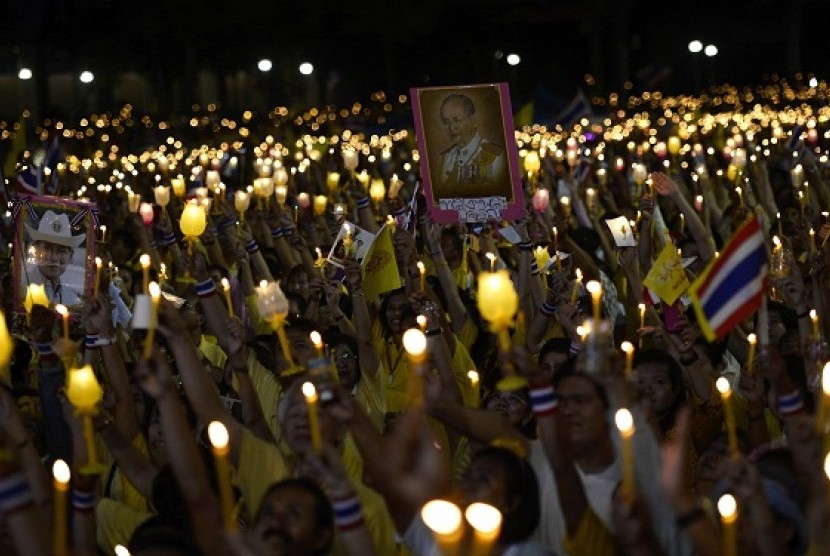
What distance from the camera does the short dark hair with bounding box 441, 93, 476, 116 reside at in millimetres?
10641

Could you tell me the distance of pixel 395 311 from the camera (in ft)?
A: 28.9

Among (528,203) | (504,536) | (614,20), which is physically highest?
(614,20)

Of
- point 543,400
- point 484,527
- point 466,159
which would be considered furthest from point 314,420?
point 466,159

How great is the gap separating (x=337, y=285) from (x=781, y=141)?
15112 mm

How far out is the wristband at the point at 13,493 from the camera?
186 inches

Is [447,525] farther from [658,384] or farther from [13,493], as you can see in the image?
[658,384]

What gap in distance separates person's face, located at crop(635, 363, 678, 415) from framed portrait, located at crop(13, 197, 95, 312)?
3.54m

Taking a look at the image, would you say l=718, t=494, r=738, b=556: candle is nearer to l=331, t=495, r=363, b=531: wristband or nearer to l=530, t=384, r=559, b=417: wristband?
l=530, t=384, r=559, b=417: wristband

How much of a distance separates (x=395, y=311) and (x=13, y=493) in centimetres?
424

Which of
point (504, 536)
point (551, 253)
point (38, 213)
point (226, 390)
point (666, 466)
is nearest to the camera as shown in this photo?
point (666, 466)

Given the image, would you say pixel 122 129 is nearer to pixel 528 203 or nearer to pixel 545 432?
pixel 528 203

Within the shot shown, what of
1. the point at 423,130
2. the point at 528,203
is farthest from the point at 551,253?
the point at 528,203

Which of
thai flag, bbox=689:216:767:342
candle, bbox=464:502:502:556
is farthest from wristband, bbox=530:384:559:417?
candle, bbox=464:502:502:556

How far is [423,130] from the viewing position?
35.0ft
